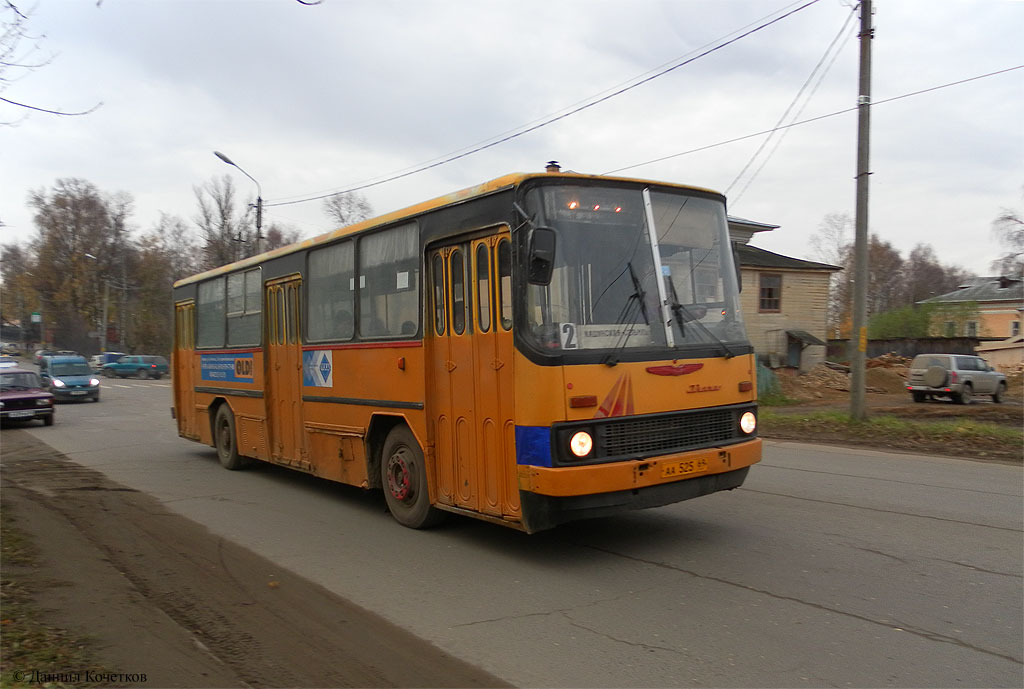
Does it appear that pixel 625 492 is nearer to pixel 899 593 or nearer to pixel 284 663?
pixel 899 593

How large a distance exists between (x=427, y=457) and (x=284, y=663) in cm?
279

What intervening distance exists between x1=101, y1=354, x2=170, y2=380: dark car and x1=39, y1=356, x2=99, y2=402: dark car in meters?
24.9

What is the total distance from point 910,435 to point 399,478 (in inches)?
416

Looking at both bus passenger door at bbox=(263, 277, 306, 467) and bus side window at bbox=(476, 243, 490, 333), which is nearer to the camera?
bus side window at bbox=(476, 243, 490, 333)

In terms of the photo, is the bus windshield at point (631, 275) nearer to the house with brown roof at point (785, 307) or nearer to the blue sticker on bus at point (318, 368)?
the blue sticker on bus at point (318, 368)

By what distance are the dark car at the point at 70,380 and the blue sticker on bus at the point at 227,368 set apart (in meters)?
20.4

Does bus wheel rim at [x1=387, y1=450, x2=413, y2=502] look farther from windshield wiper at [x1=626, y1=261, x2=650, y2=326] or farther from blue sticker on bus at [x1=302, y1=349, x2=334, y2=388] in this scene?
windshield wiper at [x1=626, y1=261, x2=650, y2=326]

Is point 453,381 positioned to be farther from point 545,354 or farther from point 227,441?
point 227,441

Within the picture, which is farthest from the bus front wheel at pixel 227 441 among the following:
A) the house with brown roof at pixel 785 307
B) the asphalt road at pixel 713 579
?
the house with brown roof at pixel 785 307

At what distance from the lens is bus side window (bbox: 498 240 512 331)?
5.91 m

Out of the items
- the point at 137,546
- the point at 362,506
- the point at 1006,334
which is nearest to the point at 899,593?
the point at 362,506

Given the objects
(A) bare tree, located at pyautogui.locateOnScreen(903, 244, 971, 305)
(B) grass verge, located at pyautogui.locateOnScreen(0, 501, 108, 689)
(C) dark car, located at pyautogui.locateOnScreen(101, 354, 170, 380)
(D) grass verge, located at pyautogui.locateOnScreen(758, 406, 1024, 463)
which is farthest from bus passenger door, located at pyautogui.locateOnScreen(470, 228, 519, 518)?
(A) bare tree, located at pyautogui.locateOnScreen(903, 244, 971, 305)

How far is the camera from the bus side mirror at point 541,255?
534 centimetres

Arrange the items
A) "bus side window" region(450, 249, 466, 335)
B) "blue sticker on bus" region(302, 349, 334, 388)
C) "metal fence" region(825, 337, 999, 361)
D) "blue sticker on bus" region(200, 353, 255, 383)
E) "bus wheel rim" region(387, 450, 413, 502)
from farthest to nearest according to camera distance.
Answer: "metal fence" region(825, 337, 999, 361) < "blue sticker on bus" region(200, 353, 255, 383) < "blue sticker on bus" region(302, 349, 334, 388) < "bus wheel rim" region(387, 450, 413, 502) < "bus side window" region(450, 249, 466, 335)
